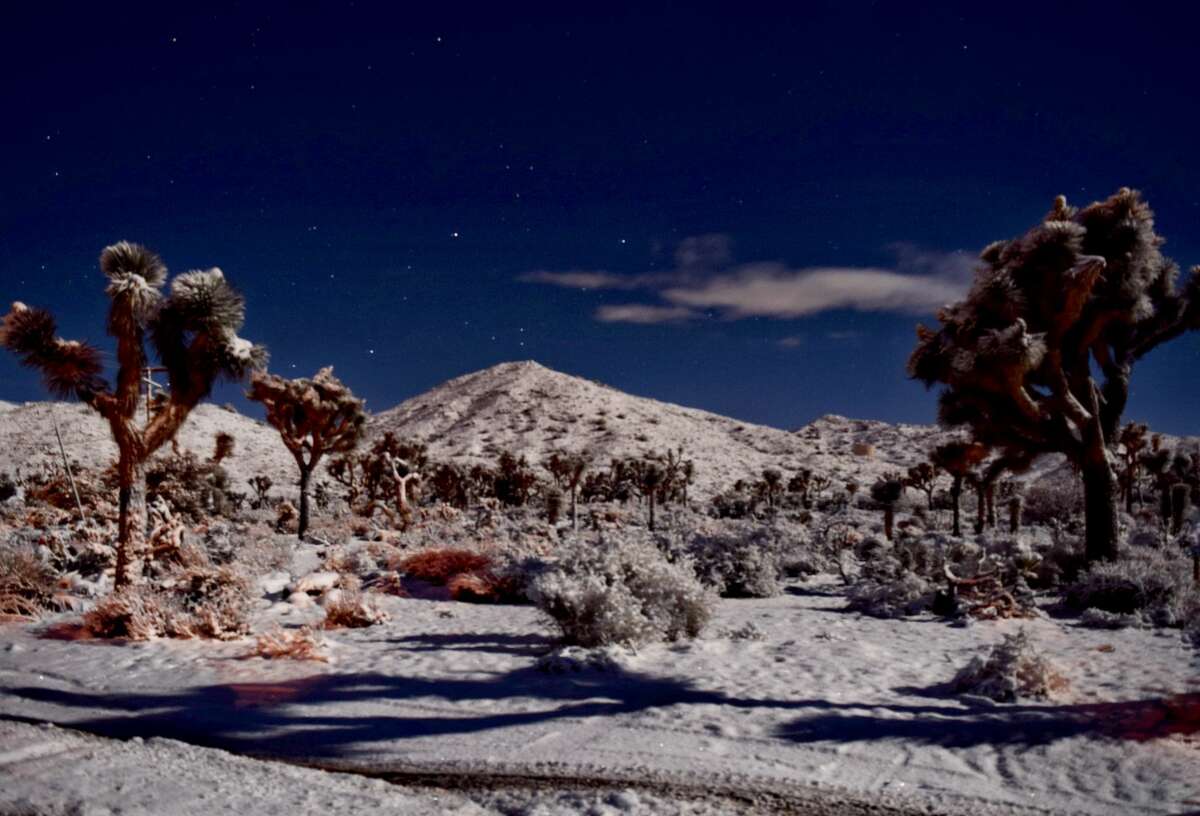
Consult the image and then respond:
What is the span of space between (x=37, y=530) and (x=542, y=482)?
93.6ft

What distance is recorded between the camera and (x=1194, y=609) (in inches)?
372

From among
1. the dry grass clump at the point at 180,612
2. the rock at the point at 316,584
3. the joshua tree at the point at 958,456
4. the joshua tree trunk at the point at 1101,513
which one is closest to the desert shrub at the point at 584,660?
the dry grass clump at the point at 180,612

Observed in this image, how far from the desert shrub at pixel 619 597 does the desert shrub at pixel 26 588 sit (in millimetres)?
6618

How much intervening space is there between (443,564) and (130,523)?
474 cm

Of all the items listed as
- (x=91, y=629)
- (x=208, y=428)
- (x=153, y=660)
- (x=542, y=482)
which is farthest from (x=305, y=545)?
(x=208, y=428)

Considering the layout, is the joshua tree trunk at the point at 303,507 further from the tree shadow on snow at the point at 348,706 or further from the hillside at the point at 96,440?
the hillside at the point at 96,440

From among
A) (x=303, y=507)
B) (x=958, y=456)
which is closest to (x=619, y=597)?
(x=303, y=507)

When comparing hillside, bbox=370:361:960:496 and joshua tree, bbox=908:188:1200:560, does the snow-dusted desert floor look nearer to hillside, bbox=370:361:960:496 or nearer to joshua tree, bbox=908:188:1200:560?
joshua tree, bbox=908:188:1200:560


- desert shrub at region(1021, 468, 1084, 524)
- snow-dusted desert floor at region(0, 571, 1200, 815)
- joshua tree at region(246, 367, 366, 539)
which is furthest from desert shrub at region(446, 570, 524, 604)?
desert shrub at region(1021, 468, 1084, 524)

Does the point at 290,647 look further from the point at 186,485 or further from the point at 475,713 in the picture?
the point at 186,485

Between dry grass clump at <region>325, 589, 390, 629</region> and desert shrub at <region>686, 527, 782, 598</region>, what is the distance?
4479mm

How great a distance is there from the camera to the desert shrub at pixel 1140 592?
31.7 ft

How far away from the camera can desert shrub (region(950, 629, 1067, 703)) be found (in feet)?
20.7

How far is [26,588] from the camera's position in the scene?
33.9 ft
